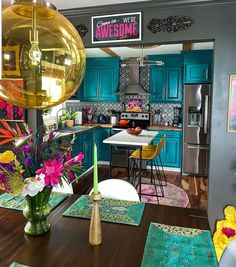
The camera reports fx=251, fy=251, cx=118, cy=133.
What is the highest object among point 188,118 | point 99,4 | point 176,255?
point 99,4

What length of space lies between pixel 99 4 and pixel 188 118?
2.99 m

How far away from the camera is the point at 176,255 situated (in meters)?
1.07

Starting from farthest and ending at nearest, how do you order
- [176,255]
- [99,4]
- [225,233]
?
[99,4] → [225,233] → [176,255]

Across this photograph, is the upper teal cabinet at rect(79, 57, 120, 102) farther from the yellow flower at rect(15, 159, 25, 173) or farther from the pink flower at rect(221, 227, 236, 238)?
the yellow flower at rect(15, 159, 25, 173)

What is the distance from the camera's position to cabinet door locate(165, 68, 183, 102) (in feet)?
17.4

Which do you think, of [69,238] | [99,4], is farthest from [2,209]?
[99,4]

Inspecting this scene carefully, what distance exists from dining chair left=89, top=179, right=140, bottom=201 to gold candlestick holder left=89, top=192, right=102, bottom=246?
72cm

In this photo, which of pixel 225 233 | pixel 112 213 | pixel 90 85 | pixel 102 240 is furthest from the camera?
pixel 90 85

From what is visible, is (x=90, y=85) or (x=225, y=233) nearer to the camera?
(x=225, y=233)

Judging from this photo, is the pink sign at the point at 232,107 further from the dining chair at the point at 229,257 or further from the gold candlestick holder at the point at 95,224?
the gold candlestick holder at the point at 95,224

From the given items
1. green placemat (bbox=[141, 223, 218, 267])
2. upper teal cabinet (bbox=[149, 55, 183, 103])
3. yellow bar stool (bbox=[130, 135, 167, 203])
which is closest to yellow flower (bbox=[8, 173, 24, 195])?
green placemat (bbox=[141, 223, 218, 267])

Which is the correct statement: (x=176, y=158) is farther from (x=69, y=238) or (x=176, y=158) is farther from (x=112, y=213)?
(x=69, y=238)

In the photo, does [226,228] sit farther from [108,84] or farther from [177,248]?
[108,84]

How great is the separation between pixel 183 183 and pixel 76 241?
370 cm
